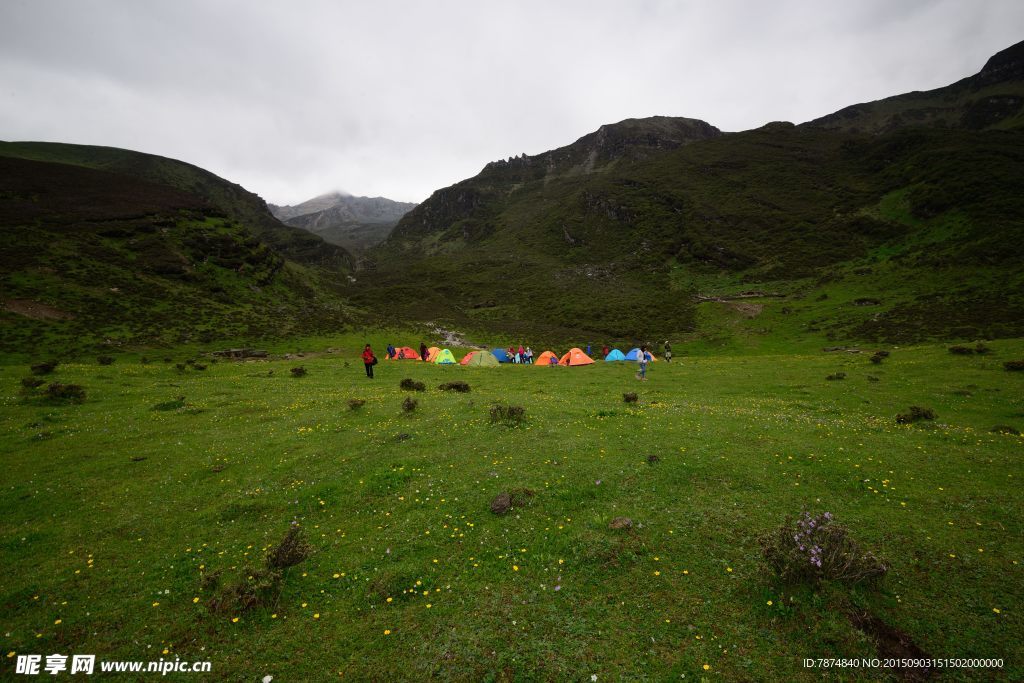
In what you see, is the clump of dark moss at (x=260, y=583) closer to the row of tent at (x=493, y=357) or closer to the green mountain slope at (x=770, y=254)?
the row of tent at (x=493, y=357)

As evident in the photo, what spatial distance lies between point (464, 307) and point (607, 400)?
308 feet

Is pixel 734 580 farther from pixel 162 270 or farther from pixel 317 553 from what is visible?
pixel 162 270

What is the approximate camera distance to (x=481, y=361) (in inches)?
1752

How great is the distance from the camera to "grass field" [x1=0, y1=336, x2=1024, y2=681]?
6633 mm

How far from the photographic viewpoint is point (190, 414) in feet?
69.5

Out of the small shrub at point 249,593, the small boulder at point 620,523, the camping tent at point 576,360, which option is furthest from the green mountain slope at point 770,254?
the small shrub at point 249,593

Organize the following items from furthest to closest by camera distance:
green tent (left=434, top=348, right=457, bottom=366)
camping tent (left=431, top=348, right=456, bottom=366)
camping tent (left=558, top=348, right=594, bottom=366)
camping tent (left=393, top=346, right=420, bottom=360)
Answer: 1. camping tent (left=393, top=346, right=420, bottom=360)
2. green tent (left=434, top=348, right=457, bottom=366)
3. camping tent (left=431, top=348, right=456, bottom=366)
4. camping tent (left=558, top=348, right=594, bottom=366)

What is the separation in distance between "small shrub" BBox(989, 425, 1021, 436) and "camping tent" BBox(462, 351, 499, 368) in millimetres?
35185

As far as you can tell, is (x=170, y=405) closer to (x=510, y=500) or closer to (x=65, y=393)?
(x=65, y=393)

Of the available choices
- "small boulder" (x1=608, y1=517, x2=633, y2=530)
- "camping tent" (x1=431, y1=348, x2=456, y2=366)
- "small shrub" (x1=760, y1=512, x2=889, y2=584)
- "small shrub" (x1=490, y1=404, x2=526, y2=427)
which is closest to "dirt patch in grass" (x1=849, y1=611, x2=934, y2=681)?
"small shrub" (x1=760, y1=512, x2=889, y2=584)

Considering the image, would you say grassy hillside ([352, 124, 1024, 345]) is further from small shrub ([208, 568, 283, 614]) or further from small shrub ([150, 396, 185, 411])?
small shrub ([208, 568, 283, 614])

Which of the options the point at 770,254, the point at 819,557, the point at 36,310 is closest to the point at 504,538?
the point at 819,557

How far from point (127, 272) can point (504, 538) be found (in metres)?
79.6

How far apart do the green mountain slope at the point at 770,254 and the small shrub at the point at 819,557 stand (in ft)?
210
